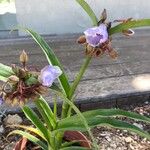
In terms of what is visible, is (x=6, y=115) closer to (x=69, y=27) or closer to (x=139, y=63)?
(x=139, y=63)

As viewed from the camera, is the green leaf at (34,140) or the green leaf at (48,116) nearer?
the green leaf at (48,116)

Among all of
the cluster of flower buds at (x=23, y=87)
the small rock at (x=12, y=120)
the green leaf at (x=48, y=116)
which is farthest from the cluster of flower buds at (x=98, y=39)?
the small rock at (x=12, y=120)

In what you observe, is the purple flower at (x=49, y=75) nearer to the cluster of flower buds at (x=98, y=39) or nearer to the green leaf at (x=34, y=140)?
the cluster of flower buds at (x=98, y=39)

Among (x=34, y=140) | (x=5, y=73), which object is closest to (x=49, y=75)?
(x=5, y=73)

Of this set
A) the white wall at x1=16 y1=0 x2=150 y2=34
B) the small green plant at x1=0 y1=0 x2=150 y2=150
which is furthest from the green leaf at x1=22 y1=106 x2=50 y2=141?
the white wall at x1=16 y1=0 x2=150 y2=34

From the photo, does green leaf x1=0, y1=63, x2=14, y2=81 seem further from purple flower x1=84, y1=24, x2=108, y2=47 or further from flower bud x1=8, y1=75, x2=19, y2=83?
purple flower x1=84, y1=24, x2=108, y2=47

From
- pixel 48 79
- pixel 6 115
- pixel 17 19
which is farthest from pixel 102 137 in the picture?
pixel 17 19
